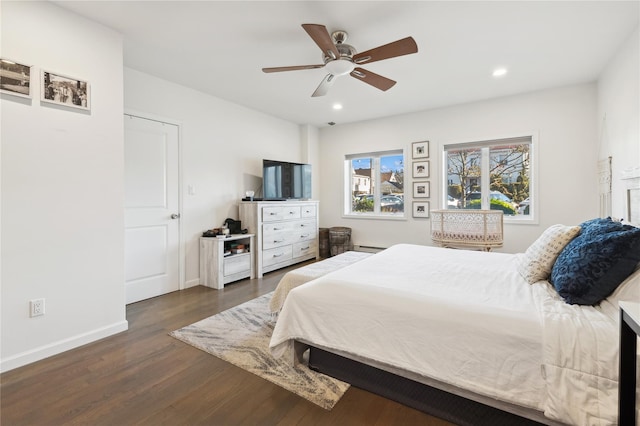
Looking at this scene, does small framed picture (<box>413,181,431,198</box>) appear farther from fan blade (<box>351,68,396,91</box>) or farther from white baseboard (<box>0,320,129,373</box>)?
white baseboard (<box>0,320,129,373</box>)

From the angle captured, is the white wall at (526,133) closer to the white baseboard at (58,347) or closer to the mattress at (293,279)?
the mattress at (293,279)

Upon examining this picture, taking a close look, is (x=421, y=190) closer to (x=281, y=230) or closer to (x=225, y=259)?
(x=281, y=230)

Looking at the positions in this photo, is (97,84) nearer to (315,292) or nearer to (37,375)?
(37,375)

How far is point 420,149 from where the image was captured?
15.8ft

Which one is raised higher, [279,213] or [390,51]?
[390,51]

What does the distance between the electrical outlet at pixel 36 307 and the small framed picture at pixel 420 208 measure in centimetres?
463

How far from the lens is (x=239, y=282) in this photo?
3.93 metres

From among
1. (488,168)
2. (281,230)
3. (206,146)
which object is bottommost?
(281,230)

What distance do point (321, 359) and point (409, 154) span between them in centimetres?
396

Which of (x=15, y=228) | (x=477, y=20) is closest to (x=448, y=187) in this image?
(x=477, y=20)

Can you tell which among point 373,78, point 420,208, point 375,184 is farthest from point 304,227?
point 373,78

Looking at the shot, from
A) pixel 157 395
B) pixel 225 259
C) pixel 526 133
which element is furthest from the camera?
pixel 526 133

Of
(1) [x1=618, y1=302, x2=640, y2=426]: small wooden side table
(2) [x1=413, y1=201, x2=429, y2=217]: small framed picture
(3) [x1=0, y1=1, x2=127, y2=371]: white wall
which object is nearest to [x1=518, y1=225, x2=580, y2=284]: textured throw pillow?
(1) [x1=618, y1=302, x2=640, y2=426]: small wooden side table

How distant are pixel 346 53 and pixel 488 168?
3.14 metres
